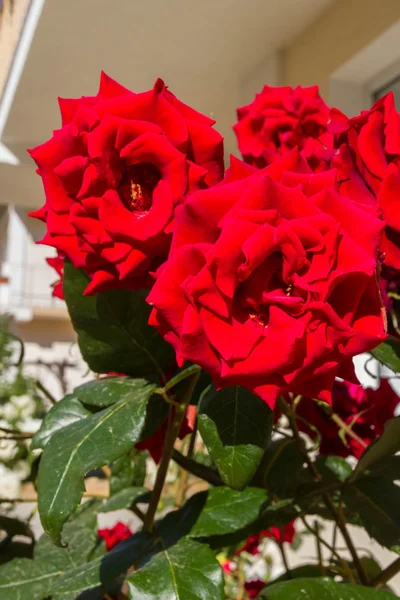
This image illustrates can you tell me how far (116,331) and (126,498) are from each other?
0.58 ft

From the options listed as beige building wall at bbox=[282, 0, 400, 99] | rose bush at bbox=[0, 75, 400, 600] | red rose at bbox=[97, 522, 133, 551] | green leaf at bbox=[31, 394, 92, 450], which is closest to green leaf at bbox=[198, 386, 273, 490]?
rose bush at bbox=[0, 75, 400, 600]

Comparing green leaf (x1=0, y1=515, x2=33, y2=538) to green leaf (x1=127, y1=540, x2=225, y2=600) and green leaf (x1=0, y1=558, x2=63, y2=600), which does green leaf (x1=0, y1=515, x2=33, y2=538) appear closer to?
green leaf (x1=0, y1=558, x2=63, y2=600)

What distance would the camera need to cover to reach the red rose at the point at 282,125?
402 mm

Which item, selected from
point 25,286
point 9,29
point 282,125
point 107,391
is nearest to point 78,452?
point 107,391

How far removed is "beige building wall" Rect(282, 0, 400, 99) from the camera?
4.15ft

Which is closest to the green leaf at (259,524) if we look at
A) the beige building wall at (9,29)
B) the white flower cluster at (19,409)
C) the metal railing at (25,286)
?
the white flower cluster at (19,409)

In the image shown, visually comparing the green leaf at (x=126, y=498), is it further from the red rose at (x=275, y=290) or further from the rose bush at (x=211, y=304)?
the red rose at (x=275, y=290)

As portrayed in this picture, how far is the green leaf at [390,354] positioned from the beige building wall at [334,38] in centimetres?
104

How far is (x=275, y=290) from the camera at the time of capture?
25cm

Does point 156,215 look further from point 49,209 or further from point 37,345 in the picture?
point 37,345

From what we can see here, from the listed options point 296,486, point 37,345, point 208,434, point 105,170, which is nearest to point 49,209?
point 105,170

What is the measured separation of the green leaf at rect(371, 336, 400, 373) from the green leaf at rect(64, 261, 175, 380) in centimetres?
13

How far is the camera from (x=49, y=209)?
32 cm

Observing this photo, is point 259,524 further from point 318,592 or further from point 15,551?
point 15,551
